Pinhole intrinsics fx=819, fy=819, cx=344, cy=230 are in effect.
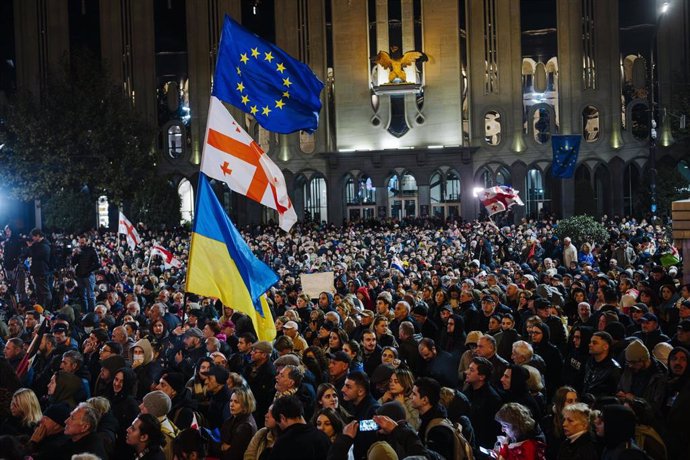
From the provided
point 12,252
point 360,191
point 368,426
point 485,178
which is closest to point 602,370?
point 368,426

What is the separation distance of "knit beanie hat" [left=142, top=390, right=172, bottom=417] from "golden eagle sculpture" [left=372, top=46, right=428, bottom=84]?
132 ft

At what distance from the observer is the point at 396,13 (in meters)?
46.4

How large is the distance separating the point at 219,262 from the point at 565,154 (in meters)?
28.1

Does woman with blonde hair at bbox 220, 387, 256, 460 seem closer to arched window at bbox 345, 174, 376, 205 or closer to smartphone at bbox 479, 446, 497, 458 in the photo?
smartphone at bbox 479, 446, 497, 458

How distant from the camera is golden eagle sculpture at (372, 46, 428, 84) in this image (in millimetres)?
45281

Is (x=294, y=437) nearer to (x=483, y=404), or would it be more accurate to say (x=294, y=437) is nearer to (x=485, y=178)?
(x=483, y=404)

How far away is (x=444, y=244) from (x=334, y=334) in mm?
20267

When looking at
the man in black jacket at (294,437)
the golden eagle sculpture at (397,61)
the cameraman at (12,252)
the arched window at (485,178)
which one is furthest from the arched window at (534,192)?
the man in black jacket at (294,437)

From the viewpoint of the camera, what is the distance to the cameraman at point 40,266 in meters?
16.9

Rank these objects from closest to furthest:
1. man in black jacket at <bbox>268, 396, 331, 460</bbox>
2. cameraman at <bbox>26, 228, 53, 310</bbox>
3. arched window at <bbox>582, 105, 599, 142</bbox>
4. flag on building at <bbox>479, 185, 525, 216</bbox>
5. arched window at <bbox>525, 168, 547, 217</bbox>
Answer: man in black jacket at <bbox>268, 396, 331, 460</bbox>, cameraman at <bbox>26, 228, 53, 310</bbox>, flag on building at <bbox>479, 185, 525, 216</bbox>, arched window at <bbox>582, 105, 599, 142</bbox>, arched window at <bbox>525, 168, 547, 217</bbox>

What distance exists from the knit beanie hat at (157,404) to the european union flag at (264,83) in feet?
12.7

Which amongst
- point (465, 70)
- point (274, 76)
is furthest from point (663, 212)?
point (274, 76)

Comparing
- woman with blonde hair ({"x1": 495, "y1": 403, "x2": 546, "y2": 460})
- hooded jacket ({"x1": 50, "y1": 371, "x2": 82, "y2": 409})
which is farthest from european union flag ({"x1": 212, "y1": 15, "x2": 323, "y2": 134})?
woman with blonde hair ({"x1": 495, "y1": 403, "x2": 546, "y2": 460})

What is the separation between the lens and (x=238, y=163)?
9391 mm
